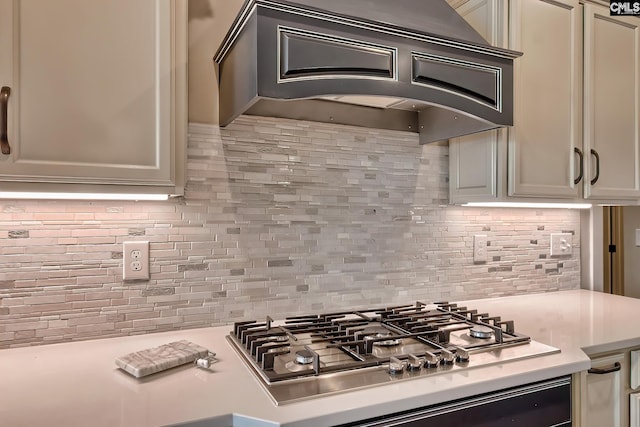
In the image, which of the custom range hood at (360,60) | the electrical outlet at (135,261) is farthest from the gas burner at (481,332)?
the electrical outlet at (135,261)

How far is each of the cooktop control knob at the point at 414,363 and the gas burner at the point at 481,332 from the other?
1.10ft

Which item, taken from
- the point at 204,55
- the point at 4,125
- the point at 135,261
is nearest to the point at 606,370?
the point at 135,261

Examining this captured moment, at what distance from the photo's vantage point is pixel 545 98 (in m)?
1.76

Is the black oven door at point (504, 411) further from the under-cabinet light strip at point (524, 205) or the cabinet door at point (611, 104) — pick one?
the cabinet door at point (611, 104)

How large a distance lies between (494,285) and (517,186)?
587 mm

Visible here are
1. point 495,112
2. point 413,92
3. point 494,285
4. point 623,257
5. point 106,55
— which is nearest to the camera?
point 106,55

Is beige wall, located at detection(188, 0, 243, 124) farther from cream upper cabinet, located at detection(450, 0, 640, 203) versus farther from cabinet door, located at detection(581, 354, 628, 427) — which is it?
cabinet door, located at detection(581, 354, 628, 427)

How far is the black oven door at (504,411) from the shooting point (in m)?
1.03

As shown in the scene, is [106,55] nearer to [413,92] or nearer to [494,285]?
[413,92]

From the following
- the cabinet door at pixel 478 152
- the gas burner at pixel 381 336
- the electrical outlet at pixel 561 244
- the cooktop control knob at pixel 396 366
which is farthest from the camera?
the electrical outlet at pixel 561 244

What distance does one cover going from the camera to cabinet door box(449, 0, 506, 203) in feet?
5.49

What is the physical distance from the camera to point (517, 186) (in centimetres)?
167

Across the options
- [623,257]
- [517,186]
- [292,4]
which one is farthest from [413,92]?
[623,257]

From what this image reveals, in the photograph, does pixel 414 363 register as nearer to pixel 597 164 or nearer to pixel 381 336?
pixel 381 336
